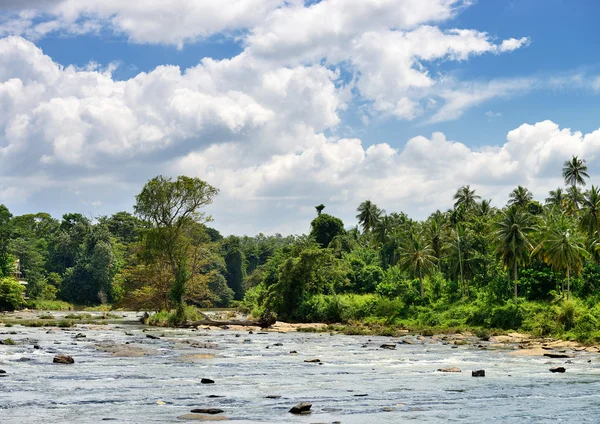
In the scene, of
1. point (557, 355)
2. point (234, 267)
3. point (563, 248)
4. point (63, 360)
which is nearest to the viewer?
point (63, 360)

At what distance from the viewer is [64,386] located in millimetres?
25609

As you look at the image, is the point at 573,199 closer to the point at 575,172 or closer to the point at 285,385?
the point at 575,172

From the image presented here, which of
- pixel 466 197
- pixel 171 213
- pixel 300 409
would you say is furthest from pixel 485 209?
pixel 300 409

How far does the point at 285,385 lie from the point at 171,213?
49900 millimetres

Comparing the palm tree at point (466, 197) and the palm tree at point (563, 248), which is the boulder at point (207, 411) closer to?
the palm tree at point (563, 248)

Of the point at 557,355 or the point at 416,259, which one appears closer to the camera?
the point at 557,355

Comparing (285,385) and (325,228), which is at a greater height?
(325,228)

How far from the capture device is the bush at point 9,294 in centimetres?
9562

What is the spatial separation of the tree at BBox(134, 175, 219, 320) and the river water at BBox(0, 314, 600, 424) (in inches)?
1118

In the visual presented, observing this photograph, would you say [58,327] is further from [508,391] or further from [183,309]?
[508,391]

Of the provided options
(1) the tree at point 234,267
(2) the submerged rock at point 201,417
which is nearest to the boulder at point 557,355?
(2) the submerged rock at point 201,417

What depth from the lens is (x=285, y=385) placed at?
27.4m

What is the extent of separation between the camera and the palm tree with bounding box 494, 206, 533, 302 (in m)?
68.8

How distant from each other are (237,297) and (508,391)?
406 feet
